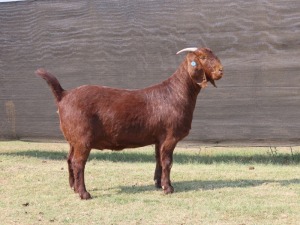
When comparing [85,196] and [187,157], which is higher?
[85,196]

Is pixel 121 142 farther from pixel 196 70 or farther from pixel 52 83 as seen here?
pixel 196 70

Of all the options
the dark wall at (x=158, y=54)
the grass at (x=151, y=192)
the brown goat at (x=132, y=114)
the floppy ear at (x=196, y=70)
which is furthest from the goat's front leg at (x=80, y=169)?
the dark wall at (x=158, y=54)

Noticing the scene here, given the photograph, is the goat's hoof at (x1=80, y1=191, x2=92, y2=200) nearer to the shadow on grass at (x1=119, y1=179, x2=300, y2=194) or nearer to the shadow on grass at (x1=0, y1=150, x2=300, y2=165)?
the shadow on grass at (x1=119, y1=179, x2=300, y2=194)

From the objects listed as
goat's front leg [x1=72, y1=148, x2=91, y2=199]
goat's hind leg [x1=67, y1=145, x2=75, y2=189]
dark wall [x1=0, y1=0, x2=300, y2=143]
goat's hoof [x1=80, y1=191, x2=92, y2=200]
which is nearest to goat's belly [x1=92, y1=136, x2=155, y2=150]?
goat's front leg [x1=72, y1=148, x2=91, y2=199]

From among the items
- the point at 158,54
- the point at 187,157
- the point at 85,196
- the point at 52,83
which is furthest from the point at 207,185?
the point at 187,157

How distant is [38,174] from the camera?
7898mm

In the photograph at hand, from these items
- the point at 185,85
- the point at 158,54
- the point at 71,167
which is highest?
the point at 185,85

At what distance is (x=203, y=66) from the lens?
6.48 m

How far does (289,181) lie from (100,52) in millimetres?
3948

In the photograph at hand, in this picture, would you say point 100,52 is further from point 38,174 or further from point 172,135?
point 172,135

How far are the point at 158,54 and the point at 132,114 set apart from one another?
9.68ft

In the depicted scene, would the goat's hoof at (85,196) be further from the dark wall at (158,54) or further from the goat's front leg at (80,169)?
the dark wall at (158,54)

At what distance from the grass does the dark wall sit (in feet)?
2.30

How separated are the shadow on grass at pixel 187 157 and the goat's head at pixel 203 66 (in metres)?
3.48
